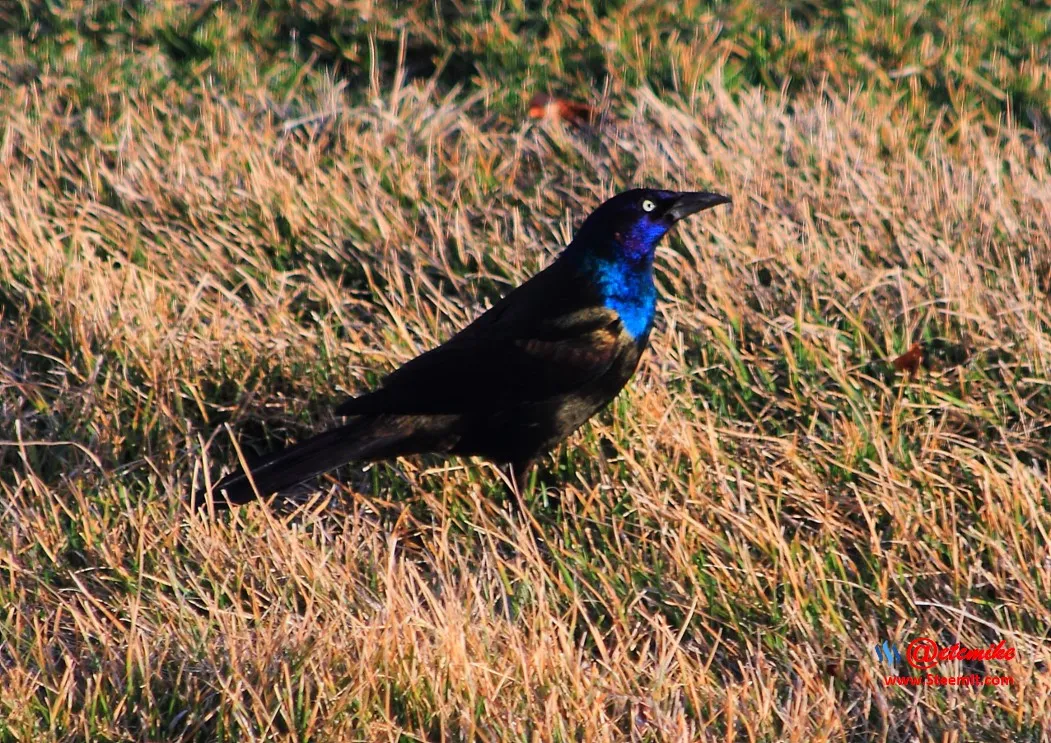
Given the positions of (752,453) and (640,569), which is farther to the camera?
(752,453)

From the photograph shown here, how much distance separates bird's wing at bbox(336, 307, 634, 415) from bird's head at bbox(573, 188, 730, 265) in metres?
0.17

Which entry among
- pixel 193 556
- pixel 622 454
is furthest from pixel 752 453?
pixel 193 556

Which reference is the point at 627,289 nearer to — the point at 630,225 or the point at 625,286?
the point at 625,286

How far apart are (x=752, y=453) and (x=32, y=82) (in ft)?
10.9

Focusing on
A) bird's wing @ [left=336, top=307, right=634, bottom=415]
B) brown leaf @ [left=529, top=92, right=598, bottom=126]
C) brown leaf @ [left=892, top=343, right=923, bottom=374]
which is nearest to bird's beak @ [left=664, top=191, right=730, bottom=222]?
bird's wing @ [left=336, top=307, right=634, bottom=415]

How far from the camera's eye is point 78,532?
3.26 m

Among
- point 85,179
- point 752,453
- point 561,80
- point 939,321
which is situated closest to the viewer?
point 752,453

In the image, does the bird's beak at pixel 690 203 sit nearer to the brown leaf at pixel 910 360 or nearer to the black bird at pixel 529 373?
the black bird at pixel 529 373

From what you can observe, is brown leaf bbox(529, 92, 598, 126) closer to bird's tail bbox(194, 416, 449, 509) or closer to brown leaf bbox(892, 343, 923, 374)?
brown leaf bbox(892, 343, 923, 374)

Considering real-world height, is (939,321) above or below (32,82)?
below

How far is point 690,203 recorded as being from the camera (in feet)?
11.8

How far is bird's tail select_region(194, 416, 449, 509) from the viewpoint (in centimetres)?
325

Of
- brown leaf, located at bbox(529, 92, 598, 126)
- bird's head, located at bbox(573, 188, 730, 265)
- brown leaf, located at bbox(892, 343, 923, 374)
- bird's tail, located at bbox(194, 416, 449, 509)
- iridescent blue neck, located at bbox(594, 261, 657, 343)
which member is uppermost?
bird's head, located at bbox(573, 188, 730, 265)

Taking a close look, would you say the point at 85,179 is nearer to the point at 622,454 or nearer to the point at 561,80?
the point at 561,80
